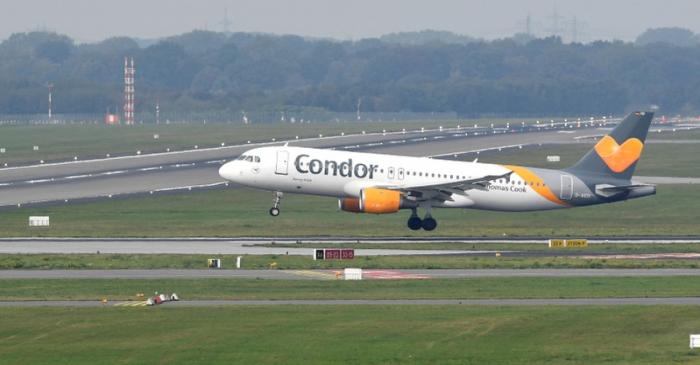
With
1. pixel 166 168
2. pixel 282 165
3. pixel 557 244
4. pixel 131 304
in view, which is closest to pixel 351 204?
pixel 282 165

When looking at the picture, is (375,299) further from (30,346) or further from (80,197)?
(80,197)

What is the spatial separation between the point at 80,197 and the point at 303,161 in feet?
110

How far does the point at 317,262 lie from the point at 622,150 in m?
24.6

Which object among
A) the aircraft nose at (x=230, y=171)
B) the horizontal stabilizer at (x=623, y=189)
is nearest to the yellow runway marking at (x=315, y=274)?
the aircraft nose at (x=230, y=171)

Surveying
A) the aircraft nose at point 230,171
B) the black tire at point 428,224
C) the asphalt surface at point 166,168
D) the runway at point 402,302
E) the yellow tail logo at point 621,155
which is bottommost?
the runway at point 402,302

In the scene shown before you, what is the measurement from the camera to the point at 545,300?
5275 cm

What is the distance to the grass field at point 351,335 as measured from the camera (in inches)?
1628

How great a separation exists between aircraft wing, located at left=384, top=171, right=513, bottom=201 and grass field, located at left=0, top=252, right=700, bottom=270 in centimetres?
1187

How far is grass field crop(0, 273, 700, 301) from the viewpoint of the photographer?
54.1 metres

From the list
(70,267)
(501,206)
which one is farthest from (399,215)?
(70,267)

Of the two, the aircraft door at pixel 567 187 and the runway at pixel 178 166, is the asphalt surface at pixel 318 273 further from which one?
the runway at pixel 178 166

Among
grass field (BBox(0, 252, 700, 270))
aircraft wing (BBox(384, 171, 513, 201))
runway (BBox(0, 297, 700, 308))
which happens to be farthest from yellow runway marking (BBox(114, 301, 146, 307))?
aircraft wing (BBox(384, 171, 513, 201))

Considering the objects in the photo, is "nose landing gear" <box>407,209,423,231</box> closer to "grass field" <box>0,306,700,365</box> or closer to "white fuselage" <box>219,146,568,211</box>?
"white fuselage" <box>219,146,568,211</box>

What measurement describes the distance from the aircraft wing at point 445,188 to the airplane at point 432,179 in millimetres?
54
